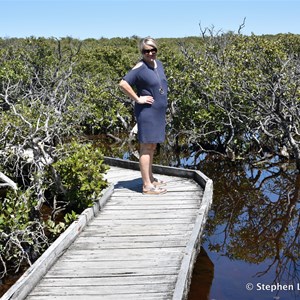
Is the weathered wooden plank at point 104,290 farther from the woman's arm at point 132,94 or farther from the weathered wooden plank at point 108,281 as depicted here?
the woman's arm at point 132,94

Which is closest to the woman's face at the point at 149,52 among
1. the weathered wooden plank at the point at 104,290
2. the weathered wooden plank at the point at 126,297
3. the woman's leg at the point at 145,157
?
the woman's leg at the point at 145,157

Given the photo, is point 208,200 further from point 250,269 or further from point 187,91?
point 187,91

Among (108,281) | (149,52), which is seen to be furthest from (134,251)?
(149,52)

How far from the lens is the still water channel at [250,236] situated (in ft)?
20.0

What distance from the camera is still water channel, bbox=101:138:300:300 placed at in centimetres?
610

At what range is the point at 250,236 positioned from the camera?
790cm

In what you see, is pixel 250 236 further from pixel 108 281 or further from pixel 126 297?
pixel 126 297

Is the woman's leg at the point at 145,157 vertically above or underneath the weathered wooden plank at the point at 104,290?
above

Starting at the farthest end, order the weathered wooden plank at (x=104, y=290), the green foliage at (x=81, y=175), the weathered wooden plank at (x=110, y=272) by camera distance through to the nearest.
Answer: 1. the green foliage at (x=81, y=175)
2. the weathered wooden plank at (x=110, y=272)
3. the weathered wooden plank at (x=104, y=290)

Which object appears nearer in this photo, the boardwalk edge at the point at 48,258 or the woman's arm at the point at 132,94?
the boardwalk edge at the point at 48,258

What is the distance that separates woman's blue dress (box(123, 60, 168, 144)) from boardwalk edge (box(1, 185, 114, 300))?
1020 millimetres

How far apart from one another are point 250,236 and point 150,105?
295 cm

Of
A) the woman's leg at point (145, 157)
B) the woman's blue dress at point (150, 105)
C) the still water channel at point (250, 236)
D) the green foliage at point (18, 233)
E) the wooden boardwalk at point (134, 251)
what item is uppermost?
the woman's blue dress at point (150, 105)

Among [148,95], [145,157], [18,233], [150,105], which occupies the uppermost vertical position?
[148,95]
